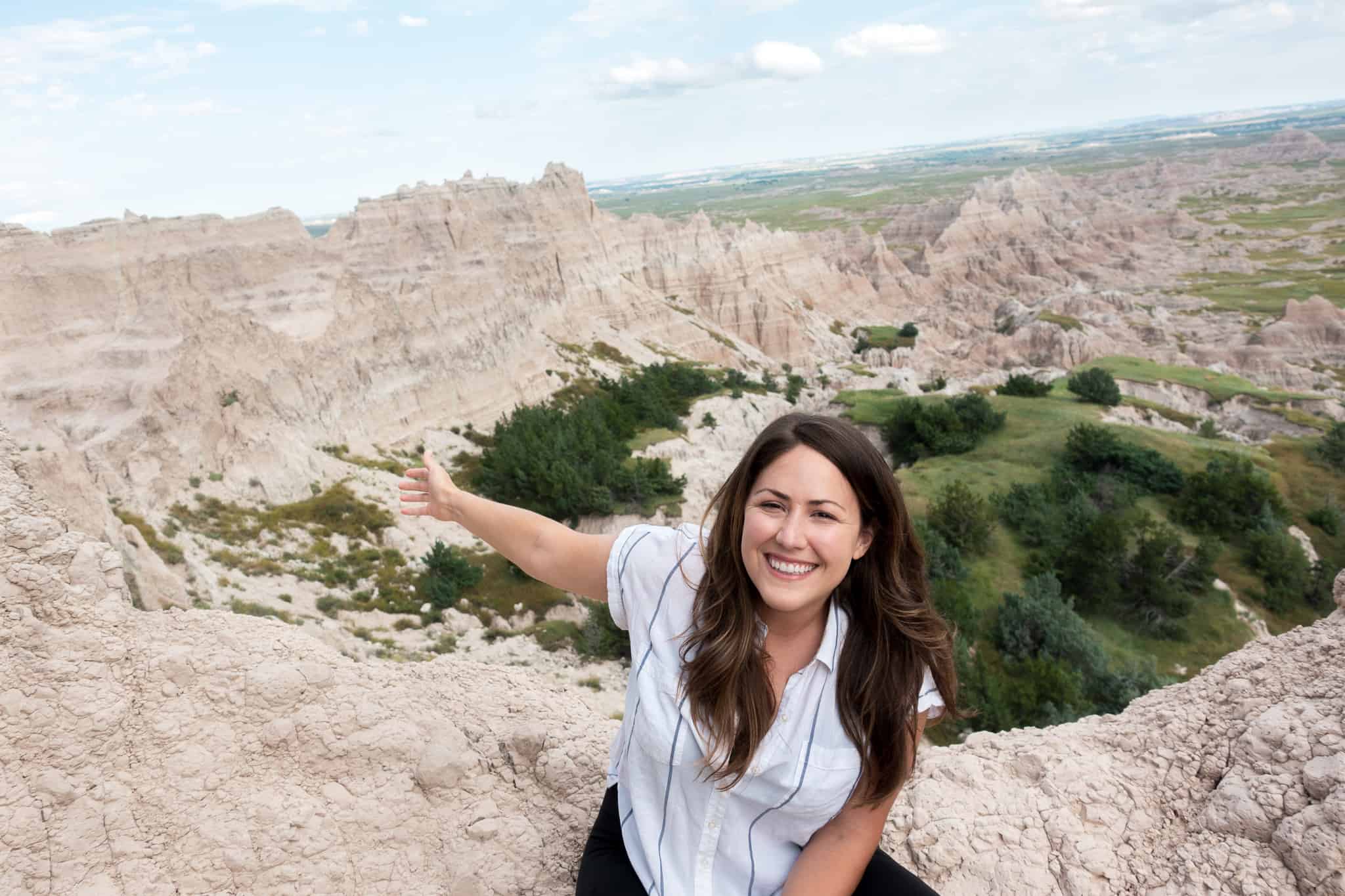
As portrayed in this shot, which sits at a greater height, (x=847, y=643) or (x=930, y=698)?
(x=847, y=643)

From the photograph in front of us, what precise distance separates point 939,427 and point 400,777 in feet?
102

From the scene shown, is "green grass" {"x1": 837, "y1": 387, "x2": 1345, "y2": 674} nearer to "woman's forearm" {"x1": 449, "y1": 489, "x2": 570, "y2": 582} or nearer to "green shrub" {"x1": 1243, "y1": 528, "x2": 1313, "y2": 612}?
"green shrub" {"x1": 1243, "y1": 528, "x2": 1313, "y2": 612}

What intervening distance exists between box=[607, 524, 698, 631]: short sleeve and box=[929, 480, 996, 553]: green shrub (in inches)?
828

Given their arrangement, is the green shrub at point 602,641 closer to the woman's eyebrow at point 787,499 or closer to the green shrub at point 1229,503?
the woman's eyebrow at point 787,499

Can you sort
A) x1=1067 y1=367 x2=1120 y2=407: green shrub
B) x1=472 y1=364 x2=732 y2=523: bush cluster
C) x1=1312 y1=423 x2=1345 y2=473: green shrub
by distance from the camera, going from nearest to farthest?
x1=472 y1=364 x2=732 y2=523: bush cluster → x1=1312 y1=423 x2=1345 y2=473: green shrub → x1=1067 y1=367 x2=1120 y2=407: green shrub

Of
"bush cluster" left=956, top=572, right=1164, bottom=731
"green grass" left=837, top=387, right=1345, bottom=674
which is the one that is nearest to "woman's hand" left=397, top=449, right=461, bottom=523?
"bush cluster" left=956, top=572, right=1164, bottom=731

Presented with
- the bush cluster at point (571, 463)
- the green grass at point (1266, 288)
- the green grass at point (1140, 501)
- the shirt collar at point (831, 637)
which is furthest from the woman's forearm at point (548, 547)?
the green grass at point (1266, 288)

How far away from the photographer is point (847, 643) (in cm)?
299

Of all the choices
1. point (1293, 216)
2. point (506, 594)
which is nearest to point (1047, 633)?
point (506, 594)

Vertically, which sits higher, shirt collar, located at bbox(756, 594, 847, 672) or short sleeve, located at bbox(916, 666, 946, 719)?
shirt collar, located at bbox(756, 594, 847, 672)

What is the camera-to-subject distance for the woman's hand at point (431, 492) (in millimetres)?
3924

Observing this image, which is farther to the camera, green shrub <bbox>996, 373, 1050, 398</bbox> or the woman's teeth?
green shrub <bbox>996, 373, 1050, 398</bbox>

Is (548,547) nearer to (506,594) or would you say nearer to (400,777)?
(400,777)

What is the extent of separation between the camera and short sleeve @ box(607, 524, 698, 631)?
123 inches
